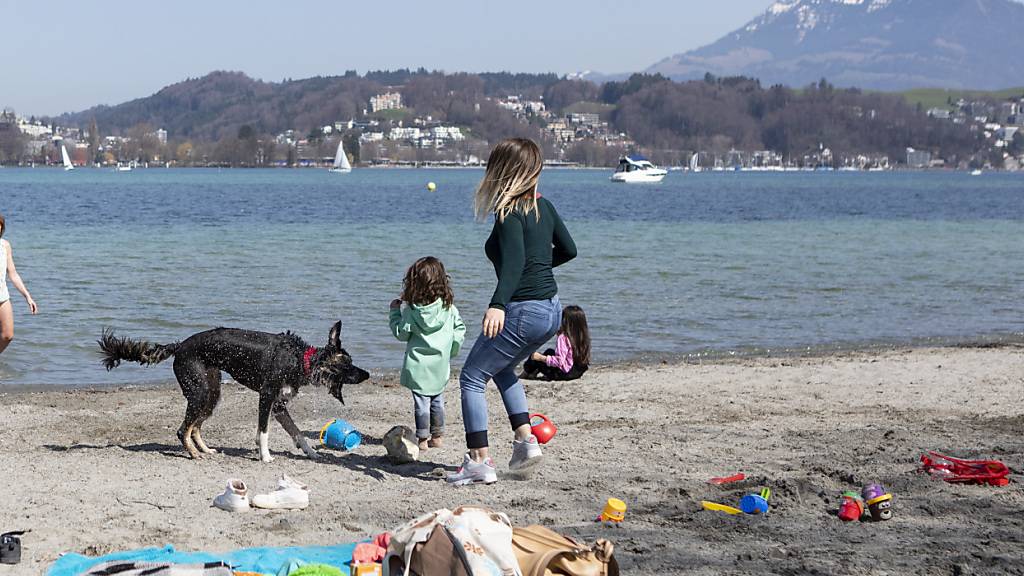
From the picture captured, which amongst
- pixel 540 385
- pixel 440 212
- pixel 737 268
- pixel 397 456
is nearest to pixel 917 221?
pixel 440 212

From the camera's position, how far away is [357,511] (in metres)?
5.91

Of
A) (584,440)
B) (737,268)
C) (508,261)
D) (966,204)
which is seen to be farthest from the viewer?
(966,204)

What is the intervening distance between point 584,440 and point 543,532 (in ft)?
10.0

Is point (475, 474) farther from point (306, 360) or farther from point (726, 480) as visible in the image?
point (726, 480)

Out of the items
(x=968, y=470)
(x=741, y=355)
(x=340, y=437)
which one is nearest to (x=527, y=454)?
(x=340, y=437)

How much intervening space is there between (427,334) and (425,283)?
1.22ft

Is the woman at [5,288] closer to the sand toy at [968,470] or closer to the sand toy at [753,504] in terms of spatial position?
the sand toy at [753,504]

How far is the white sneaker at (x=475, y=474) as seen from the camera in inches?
251

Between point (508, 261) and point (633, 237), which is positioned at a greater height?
point (508, 261)

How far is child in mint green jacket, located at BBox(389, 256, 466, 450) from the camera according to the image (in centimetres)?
708

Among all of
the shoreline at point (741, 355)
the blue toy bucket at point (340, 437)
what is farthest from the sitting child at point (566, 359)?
the blue toy bucket at point (340, 437)

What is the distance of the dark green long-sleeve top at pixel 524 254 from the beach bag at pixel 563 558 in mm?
1576

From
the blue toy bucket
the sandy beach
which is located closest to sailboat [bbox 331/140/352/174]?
the sandy beach

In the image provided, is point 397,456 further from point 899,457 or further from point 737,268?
point 737,268
